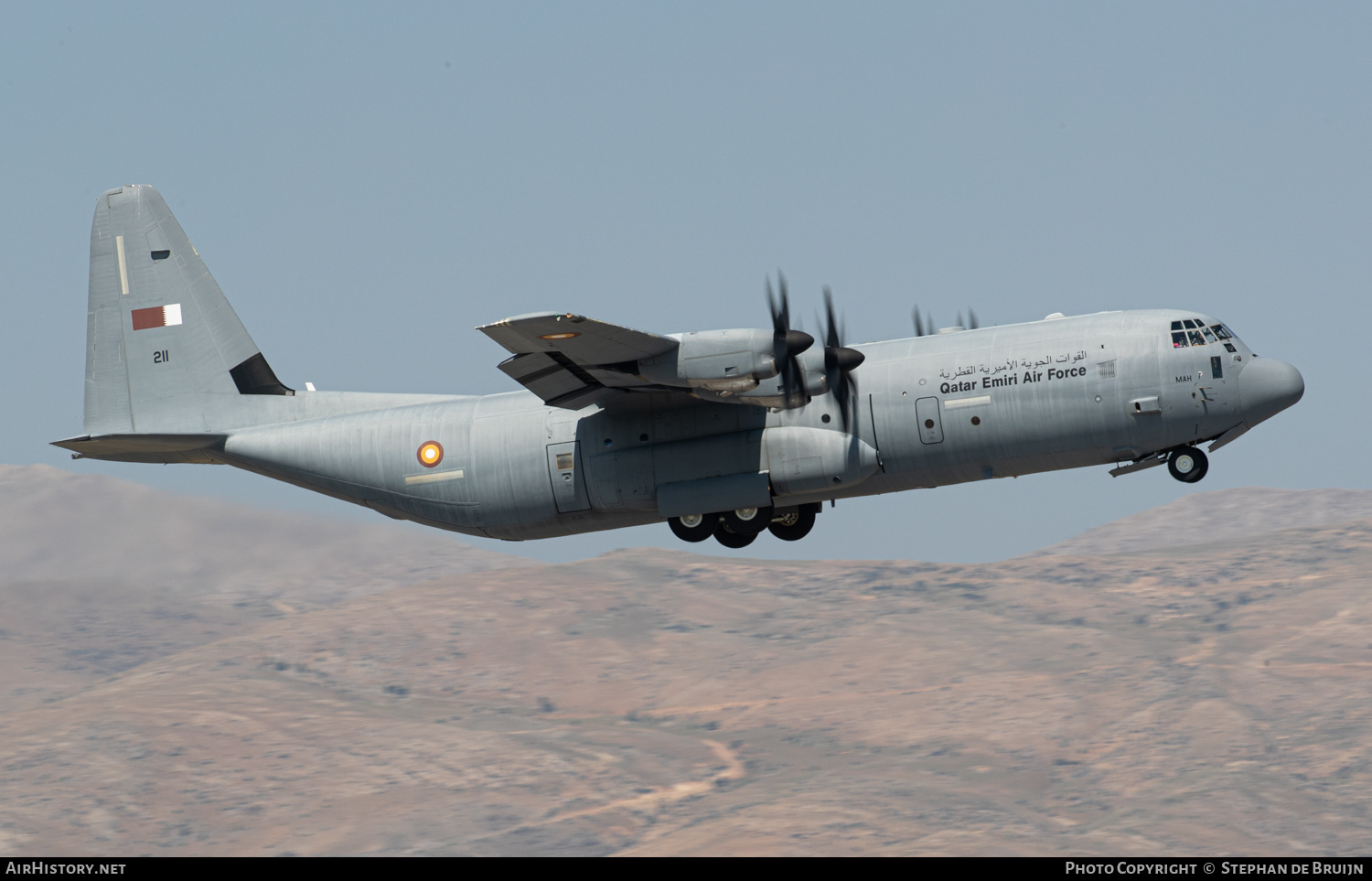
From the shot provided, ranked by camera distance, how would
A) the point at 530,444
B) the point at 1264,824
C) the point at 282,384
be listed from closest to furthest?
the point at 530,444, the point at 282,384, the point at 1264,824

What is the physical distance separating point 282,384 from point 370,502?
4.33 m

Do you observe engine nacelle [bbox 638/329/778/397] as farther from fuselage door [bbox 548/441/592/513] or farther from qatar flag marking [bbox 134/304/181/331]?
qatar flag marking [bbox 134/304/181/331]

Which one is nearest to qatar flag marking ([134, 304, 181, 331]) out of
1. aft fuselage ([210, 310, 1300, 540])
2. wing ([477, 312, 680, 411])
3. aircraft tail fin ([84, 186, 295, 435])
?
aircraft tail fin ([84, 186, 295, 435])

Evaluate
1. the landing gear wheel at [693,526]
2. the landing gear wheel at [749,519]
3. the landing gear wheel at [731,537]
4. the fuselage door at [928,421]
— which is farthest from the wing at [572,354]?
the fuselage door at [928,421]

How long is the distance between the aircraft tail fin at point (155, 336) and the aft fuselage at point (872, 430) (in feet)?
15.7

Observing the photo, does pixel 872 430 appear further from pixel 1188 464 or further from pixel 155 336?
pixel 155 336

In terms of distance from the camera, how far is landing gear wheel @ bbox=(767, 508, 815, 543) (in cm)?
3341

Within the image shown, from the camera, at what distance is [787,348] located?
1136 inches

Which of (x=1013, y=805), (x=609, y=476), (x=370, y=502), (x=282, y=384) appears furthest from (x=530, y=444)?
(x=1013, y=805)

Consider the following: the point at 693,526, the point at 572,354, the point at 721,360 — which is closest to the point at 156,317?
the point at 572,354

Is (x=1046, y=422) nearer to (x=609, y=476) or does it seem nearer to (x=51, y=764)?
(x=609, y=476)

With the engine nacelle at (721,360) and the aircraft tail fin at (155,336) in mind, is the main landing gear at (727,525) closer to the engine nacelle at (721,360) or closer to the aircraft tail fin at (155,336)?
the engine nacelle at (721,360)

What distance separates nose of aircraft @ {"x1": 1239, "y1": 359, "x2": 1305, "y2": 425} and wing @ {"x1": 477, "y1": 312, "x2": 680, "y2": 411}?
38.2 ft

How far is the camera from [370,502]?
114ft
